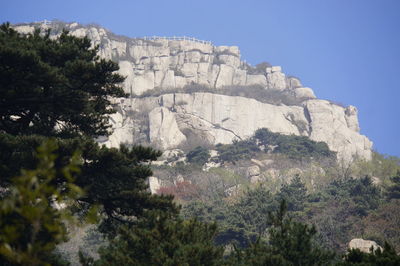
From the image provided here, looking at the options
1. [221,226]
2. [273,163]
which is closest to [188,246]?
[221,226]

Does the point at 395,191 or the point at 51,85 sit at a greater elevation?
the point at 51,85

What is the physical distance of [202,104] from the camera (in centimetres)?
8812

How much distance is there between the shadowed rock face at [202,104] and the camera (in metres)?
84.0

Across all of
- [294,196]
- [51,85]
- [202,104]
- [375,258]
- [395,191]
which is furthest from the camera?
[202,104]

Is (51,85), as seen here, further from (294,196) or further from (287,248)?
(294,196)

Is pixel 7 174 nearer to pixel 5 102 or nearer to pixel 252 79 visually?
pixel 5 102

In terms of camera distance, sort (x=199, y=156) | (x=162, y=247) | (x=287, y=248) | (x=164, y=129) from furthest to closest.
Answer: (x=164, y=129)
(x=199, y=156)
(x=287, y=248)
(x=162, y=247)

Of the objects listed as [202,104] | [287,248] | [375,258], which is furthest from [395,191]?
[202,104]

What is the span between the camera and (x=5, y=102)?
59.9 ft

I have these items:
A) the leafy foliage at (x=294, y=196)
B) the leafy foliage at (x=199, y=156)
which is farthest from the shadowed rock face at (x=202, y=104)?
the leafy foliage at (x=294, y=196)

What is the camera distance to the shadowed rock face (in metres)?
84.0

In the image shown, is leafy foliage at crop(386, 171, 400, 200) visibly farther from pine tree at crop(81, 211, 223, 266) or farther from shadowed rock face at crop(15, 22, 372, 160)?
pine tree at crop(81, 211, 223, 266)

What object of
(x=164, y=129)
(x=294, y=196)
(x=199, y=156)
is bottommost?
(x=294, y=196)

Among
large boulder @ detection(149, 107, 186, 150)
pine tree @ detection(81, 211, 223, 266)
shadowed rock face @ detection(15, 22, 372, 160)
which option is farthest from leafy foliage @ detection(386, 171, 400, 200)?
large boulder @ detection(149, 107, 186, 150)
